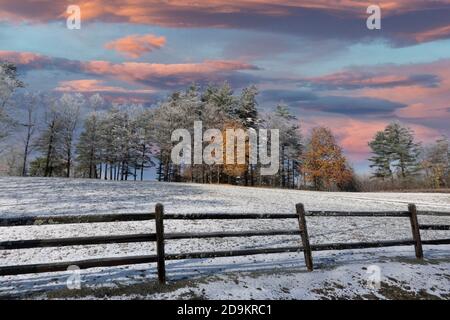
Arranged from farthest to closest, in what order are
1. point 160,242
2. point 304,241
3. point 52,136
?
1. point 52,136
2. point 304,241
3. point 160,242

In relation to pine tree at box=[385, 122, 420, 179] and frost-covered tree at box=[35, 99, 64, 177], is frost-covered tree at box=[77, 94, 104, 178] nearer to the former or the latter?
frost-covered tree at box=[35, 99, 64, 177]

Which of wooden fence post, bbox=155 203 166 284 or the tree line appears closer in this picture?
wooden fence post, bbox=155 203 166 284

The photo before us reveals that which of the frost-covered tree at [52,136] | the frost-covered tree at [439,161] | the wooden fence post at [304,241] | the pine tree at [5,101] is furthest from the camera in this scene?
the frost-covered tree at [439,161]

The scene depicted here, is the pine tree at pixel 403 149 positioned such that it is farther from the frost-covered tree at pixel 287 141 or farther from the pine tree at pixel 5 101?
the pine tree at pixel 5 101

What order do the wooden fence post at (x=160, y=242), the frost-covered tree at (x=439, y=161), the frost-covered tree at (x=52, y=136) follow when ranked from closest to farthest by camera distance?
the wooden fence post at (x=160, y=242) → the frost-covered tree at (x=52, y=136) → the frost-covered tree at (x=439, y=161)

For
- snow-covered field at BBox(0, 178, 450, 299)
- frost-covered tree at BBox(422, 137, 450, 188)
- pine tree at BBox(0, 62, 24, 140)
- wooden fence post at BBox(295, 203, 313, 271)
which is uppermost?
pine tree at BBox(0, 62, 24, 140)

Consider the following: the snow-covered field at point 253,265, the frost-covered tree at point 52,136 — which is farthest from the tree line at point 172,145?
the snow-covered field at point 253,265

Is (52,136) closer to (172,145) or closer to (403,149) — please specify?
(172,145)

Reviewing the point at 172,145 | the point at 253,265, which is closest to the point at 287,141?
the point at 172,145

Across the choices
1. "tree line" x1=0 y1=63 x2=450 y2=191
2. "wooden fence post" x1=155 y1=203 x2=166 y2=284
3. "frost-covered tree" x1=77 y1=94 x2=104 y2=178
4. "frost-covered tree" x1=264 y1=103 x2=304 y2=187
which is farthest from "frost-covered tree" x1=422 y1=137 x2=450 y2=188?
"wooden fence post" x1=155 y1=203 x2=166 y2=284

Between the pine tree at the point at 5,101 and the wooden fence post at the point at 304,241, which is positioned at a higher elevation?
the pine tree at the point at 5,101

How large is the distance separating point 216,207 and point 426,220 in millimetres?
13013

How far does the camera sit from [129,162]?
2697 inches

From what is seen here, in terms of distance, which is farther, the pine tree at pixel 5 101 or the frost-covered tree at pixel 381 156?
the frost-covered tree at pixel 381 156
